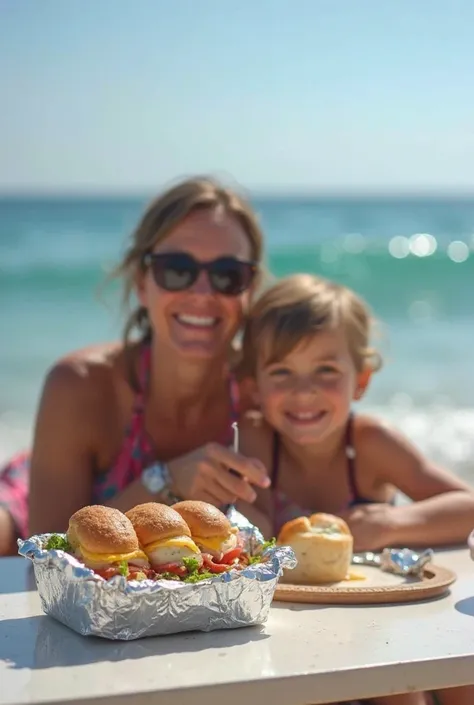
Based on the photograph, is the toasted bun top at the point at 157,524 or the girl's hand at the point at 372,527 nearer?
the toasted bun top at the point at 157,524

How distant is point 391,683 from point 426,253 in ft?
72.7

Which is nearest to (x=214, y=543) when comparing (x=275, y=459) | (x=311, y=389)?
(x=311, y=389)

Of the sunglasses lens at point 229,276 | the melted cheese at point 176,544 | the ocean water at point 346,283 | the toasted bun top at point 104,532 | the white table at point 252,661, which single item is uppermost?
the sunglasses lens at point 229,276

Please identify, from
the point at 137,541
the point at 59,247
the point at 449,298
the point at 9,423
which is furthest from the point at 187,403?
the point at 59,247

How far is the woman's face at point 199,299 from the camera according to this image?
3.26 m

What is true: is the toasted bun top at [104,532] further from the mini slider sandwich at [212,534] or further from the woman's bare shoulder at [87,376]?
the woman's bare shoulder at [87,376]

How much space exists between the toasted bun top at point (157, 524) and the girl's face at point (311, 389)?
121 cm

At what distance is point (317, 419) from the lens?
10.1ft

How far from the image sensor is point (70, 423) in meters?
3.29

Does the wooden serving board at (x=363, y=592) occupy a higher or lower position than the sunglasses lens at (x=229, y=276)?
lower

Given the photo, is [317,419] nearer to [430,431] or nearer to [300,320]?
[300,320]

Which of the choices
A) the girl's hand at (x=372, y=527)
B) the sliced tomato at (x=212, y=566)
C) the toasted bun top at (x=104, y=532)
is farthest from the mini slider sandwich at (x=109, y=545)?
the girl's hand at (x=372, y=527)

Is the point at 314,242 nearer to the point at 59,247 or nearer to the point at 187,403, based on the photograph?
the point at 59,247

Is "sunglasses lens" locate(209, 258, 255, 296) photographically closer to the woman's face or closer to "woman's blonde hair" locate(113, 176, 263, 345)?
the woman's face
